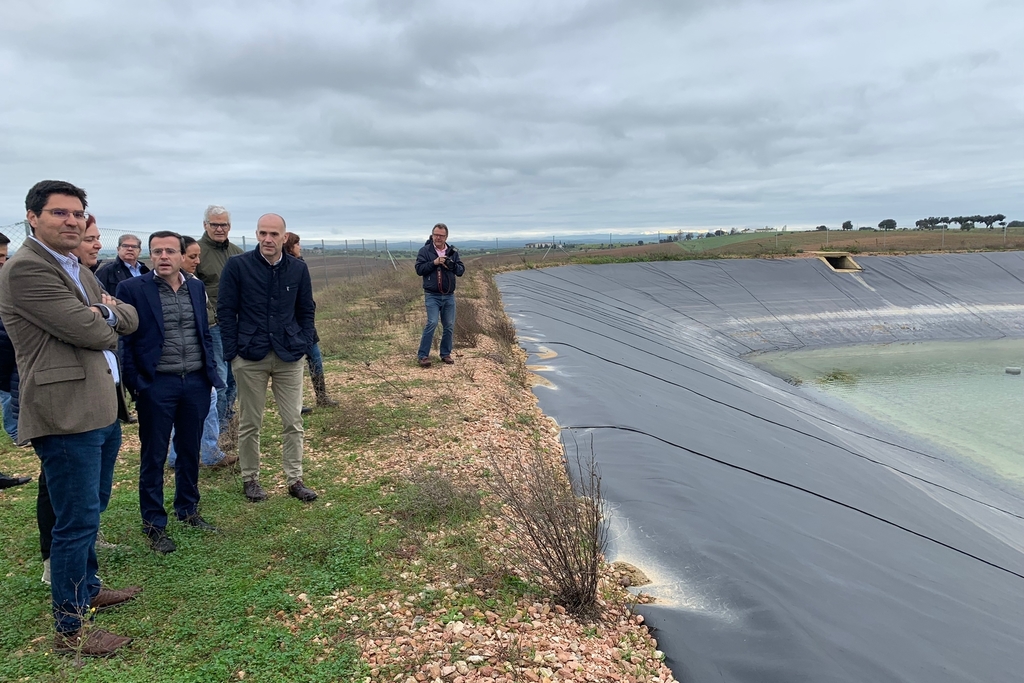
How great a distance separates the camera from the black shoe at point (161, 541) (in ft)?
11.6

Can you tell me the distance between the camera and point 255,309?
4.19 metres

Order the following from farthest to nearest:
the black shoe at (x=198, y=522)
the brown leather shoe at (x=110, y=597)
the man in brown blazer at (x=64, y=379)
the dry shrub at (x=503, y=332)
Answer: the dry shrub at (x=503, y=332) → the black shoe at (x=198, y=522) → the brown leather shoe at (x=110, y=597) → the man in brown blazer at (x=64, y=379)

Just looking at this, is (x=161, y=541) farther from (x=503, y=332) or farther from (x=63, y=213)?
(x=503, y=332)

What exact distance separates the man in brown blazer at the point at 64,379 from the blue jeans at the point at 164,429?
2.36 feet

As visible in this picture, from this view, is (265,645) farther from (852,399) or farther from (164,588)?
(852,399)

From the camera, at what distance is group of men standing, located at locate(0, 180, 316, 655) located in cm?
256

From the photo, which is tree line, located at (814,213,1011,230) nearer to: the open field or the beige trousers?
the open field

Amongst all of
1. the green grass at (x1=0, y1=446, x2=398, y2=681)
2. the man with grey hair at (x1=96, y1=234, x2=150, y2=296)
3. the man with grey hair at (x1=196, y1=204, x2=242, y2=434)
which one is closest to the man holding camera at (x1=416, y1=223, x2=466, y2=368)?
the man with grey hair at (x1=196, y1=204, x2=242, y2=434)

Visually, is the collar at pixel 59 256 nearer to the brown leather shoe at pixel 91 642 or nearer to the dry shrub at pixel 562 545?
the brown leather shoe at pixel 91 642

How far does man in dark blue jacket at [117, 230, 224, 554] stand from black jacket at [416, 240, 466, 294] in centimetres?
458

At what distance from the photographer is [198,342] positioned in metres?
3.70

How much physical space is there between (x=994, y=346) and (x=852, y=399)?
10.8 meters

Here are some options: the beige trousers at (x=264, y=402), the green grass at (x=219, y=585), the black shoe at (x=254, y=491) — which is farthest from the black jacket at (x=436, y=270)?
the black shoe at (x=254, y=491)

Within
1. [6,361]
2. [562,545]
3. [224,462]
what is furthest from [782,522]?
[6,361]
